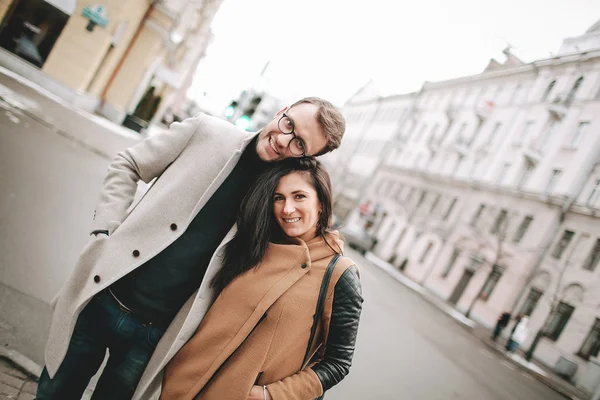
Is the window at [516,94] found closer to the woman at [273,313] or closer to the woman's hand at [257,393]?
the woman at [273,313]

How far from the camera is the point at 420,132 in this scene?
37969 millimetres

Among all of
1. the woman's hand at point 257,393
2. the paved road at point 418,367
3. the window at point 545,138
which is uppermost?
the window at point 545,138

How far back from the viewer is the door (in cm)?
2533

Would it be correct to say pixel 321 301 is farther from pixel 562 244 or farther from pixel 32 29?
pixel 562 244

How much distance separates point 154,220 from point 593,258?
77.9 ft

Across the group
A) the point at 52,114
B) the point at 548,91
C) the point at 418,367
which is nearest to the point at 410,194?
the point at 548,91

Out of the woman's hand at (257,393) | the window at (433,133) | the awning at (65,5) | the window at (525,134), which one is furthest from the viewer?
the window at (433,133)

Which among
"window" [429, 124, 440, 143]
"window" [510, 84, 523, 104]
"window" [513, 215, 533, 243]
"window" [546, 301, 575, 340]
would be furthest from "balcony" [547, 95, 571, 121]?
"window" [546, 301, 575, 340]

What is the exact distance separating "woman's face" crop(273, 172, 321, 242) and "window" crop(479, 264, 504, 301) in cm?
2498

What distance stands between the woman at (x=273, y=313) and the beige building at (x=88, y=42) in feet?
54.7

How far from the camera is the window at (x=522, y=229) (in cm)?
2298

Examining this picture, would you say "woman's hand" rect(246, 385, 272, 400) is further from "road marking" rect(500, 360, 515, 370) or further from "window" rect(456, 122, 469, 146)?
"window" rect(456, 122, 469, 146)

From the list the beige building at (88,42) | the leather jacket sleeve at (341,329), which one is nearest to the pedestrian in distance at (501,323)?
the leather jacket sleeve at (341,329)

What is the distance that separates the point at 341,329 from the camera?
5.44ft
